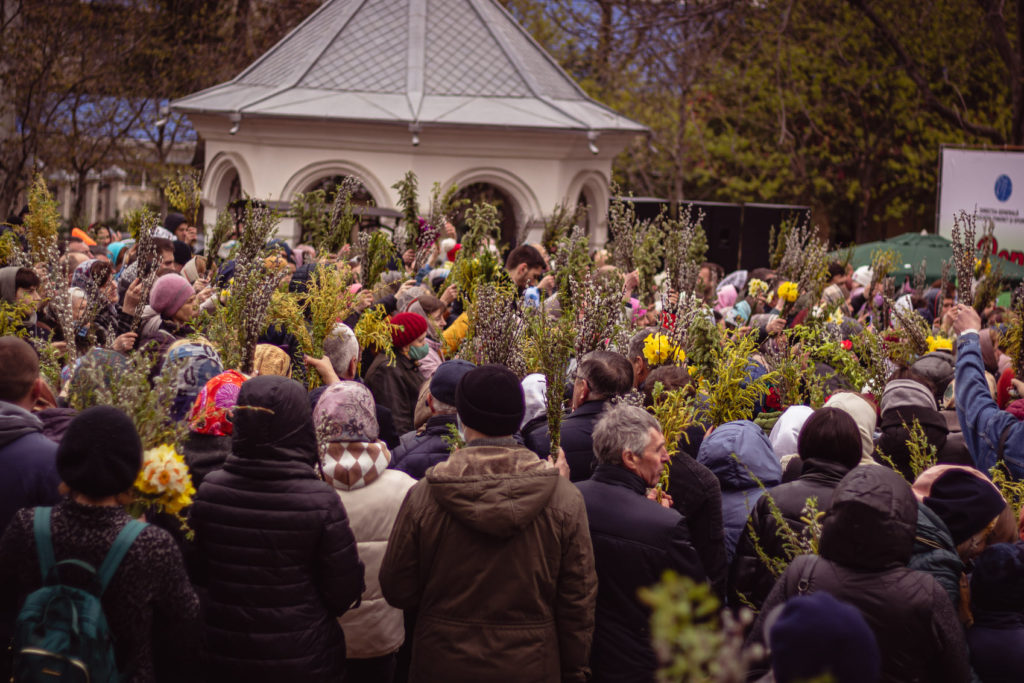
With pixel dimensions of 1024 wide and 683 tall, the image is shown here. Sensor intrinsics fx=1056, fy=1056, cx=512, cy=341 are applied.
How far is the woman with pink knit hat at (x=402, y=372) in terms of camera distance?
6441mm

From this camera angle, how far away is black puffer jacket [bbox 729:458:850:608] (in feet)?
13.1

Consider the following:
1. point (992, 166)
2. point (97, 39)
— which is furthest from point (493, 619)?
point (97, 39)

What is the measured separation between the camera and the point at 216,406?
157 inches

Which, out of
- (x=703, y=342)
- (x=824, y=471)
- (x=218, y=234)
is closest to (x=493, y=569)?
(x=824, y=471)

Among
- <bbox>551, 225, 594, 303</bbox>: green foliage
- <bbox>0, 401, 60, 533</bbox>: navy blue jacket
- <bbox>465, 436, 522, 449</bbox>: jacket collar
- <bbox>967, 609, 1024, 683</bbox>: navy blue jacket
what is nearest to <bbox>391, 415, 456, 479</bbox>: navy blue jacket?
<bbox>465, 436, 522, 449</bbox>: jacket collar

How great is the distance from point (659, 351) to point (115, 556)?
395 centimetres

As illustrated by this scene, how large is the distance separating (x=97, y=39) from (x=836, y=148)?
66.7 ft

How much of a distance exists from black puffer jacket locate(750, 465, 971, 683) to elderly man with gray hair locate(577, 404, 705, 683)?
50 cm

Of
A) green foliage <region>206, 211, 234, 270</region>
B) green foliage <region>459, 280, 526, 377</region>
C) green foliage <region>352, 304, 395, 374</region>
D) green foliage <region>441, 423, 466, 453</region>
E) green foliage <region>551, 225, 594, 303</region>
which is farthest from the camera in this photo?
green foliage <region>206, 211, 234, 270</region>

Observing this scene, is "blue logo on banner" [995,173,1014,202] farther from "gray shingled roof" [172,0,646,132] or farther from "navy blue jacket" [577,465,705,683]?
"navy blue jacket" [577,465,705,683]

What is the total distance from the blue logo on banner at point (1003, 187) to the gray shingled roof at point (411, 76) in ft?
19.8

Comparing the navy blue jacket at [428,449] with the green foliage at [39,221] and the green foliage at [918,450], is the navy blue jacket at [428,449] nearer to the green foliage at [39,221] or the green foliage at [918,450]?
the green foliage at [918,450]

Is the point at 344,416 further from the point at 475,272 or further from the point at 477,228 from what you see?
the point at 477,228

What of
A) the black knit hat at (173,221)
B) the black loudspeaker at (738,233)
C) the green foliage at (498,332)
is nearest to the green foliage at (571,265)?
the green foliage at (498,332)
